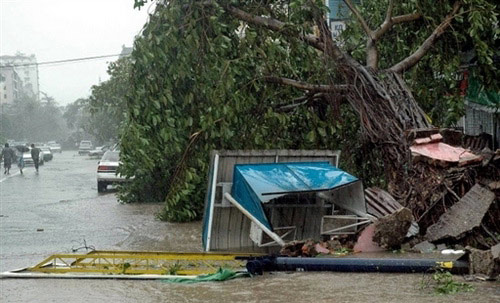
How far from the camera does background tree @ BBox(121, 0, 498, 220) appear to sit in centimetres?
1412

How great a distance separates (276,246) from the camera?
12.0 m

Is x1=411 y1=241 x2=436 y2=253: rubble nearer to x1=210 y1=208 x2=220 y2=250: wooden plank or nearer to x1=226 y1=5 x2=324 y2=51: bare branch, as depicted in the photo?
x1=210 y1=208 x2=220 y2=250: wooden plank

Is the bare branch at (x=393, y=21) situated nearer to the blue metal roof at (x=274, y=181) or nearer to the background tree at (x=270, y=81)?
the background tree at (x=270, y=81)

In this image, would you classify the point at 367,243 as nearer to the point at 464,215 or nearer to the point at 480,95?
the point at 464,215

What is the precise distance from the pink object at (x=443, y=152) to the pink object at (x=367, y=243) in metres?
1.42

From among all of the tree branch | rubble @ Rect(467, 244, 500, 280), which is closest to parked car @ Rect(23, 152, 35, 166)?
the tree branch

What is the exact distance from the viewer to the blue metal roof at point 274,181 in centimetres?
1201

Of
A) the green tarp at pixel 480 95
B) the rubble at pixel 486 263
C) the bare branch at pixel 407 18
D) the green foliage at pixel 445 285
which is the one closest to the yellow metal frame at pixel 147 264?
the green foliage at pixel 445 285

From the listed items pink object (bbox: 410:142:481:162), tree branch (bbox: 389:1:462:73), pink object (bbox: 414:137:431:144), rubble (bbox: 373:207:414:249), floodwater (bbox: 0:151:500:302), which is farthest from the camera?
tree branch (bbox: 389:1:462:73)

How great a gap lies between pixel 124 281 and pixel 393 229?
3653 mm

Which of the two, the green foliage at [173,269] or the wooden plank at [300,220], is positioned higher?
the wooden plank at [300,220]

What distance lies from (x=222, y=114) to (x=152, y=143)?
1351 mm

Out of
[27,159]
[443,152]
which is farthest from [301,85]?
[27,159]

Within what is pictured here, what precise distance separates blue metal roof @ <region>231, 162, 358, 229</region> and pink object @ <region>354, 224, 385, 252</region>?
853mm
